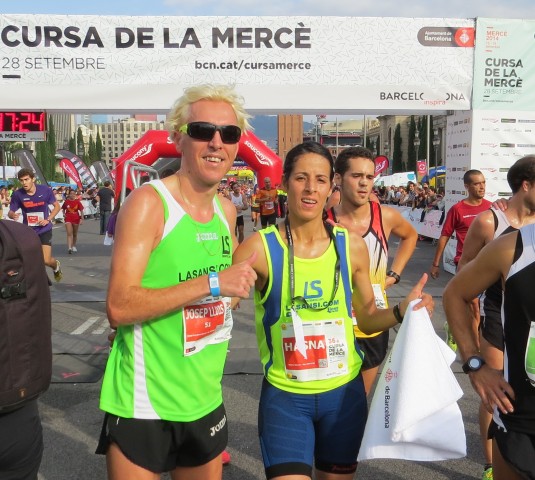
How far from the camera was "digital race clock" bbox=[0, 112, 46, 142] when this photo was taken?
336 inches

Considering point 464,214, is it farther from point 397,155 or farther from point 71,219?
point 397,155

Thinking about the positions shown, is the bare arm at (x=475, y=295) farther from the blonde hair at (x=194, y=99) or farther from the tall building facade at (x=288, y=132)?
the tall building facade at (x=288, y=132)

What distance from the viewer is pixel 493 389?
6.84 feet

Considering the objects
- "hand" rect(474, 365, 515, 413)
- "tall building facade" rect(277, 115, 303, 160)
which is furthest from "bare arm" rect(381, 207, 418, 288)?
"tall building facade" rect(277, 115, 303, 160)

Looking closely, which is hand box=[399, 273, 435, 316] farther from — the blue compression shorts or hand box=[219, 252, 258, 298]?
hand box=[219, 252, 258, 298]

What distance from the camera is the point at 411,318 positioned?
91.0 inches

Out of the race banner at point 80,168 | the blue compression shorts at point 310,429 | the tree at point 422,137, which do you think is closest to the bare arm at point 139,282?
the blue compression shorts at point 310,429

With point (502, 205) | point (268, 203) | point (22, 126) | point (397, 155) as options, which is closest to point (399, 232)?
point (502, 205)

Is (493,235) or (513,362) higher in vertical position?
(493,235)

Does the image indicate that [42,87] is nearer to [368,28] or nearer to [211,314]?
[368,28]

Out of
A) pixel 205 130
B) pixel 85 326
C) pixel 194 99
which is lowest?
pixel 85 326

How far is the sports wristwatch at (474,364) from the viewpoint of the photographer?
2.20m

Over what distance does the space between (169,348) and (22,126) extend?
757 centimetres

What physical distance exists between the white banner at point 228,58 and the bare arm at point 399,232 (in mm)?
4247
